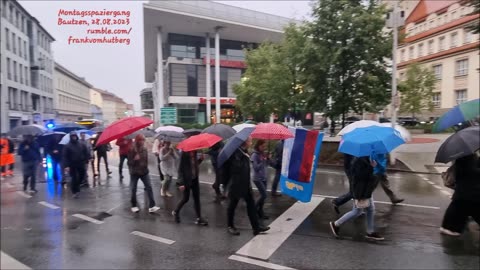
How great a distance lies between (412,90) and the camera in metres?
33.9

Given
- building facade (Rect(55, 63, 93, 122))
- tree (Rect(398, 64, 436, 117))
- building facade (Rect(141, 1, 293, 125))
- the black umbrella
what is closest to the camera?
building facade (Rect(55, 63, 93, 122))

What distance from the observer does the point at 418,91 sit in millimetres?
34625

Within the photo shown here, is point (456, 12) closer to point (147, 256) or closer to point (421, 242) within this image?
point (421, 242)

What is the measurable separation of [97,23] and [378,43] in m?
14.7

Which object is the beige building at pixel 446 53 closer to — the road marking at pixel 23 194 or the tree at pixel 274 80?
the tree at pixel 274 80

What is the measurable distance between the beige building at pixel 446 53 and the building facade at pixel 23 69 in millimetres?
39916

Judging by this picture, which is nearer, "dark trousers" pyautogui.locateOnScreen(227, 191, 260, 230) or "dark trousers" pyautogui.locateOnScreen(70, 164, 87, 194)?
"dark trousers" pyautogui.locateOnScreen(227, 191, 260, 230)

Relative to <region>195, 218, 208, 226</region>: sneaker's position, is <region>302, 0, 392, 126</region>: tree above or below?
above

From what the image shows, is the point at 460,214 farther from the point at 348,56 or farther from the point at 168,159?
the point at 348,56

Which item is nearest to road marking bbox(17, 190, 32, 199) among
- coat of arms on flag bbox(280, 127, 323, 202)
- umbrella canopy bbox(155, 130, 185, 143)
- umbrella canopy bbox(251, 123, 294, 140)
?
umbrella canopy bbox(251, 123, 294, 140)

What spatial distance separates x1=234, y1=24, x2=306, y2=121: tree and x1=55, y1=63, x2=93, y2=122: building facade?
14.6 metres

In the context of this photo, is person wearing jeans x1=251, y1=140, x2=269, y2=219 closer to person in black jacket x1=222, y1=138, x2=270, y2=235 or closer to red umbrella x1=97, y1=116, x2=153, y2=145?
person in black jacket x1=222, y1=138, x2=270, y2=235

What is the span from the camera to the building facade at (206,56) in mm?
41031

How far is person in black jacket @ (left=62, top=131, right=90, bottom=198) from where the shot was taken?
8.54m
